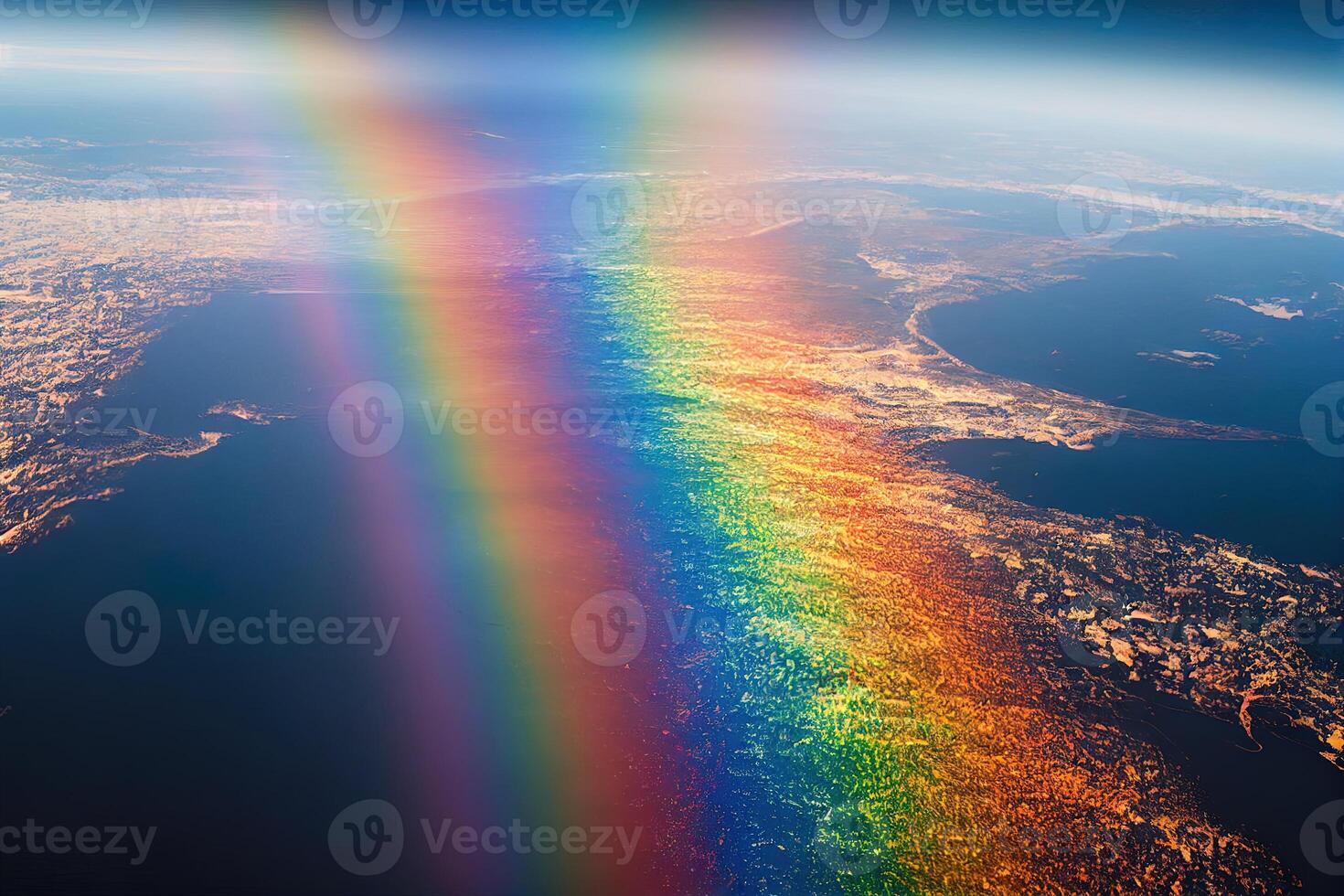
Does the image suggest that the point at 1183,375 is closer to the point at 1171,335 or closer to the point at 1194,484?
the point at 1171,335

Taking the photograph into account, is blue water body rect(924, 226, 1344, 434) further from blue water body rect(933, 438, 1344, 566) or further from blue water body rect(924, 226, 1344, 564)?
blue water body rect(933, 438, 1344, 566)

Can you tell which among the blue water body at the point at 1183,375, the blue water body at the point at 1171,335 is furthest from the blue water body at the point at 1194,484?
the blue water body at the point at 1171,335

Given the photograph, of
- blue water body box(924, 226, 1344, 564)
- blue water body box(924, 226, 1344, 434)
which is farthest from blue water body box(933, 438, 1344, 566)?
blue water body box(924, 226, 1344, 434)

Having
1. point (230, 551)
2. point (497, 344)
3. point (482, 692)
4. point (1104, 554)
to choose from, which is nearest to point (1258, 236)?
point (1104, 554)

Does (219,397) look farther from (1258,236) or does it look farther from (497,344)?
(1258,236)

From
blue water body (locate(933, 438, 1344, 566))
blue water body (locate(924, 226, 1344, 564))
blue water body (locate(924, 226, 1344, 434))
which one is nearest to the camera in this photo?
blue water body (locate(933, 438, 1344, 566))

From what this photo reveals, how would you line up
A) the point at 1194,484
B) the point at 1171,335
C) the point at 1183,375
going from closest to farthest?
the point at 1194,484
the point at 1183,375
the point at 1171,335

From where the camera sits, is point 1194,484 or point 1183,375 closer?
point 1194,484

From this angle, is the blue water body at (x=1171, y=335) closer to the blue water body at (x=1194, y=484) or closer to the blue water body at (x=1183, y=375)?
the blue water body at (x=1183, y=375)

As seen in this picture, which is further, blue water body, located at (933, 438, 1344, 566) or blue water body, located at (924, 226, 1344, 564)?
blue water body, located at (924, 226, 1344, 564)

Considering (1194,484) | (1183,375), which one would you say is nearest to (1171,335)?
(1183,375)

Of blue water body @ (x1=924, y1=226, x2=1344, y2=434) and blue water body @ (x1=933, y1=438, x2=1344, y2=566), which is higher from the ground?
blue water body @ (x1=924, y1=226, x2=1344, y2=434)
